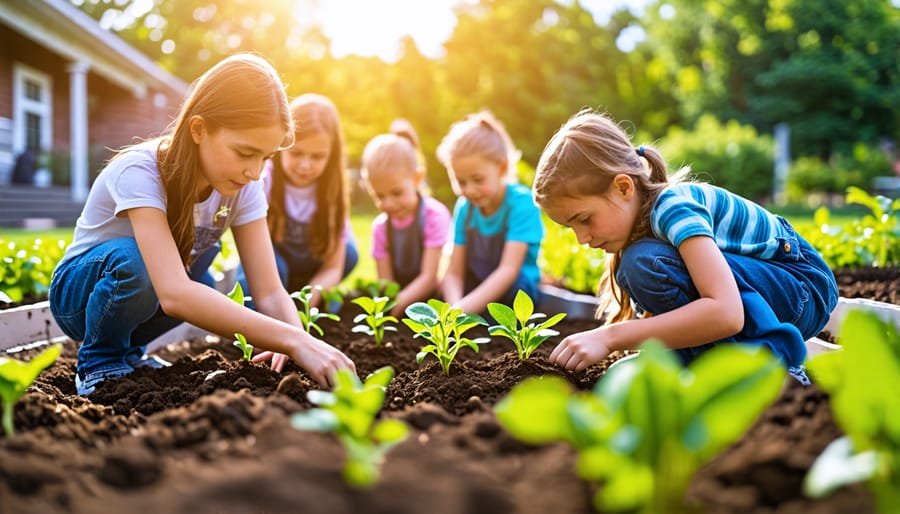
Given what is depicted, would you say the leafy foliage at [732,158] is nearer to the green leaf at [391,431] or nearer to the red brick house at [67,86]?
the red brick house at [67,86]

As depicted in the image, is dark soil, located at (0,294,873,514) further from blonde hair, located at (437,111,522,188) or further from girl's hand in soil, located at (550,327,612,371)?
blonde hair, located at (437,111,522,188)

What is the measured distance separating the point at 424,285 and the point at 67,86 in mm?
14123

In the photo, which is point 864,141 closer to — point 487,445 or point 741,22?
point 741,22

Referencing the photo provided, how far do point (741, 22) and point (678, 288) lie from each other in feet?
112

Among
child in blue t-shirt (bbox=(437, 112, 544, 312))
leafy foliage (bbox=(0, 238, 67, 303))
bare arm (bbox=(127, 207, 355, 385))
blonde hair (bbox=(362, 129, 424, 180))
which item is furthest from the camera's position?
blonde hair (bbox=(362, 129, 424, 180))

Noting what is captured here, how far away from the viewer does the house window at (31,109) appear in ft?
43.2

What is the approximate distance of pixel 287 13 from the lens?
130 feet

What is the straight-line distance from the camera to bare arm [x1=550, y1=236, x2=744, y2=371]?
2150mm

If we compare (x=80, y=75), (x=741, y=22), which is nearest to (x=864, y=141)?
(x=741, y=22)

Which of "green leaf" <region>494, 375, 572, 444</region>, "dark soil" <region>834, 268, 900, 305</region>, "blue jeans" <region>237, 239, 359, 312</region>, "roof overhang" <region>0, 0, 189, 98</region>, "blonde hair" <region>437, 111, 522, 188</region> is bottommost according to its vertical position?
"blue jeans" <region>237, 239, 359, 312</region>

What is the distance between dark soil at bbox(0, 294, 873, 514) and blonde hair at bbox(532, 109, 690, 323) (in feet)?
2.90

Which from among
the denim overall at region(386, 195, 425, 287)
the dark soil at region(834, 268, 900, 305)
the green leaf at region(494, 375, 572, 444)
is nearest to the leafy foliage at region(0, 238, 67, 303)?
the denim overall at region(386, 195, 425, 287)

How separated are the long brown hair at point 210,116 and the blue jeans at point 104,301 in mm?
211

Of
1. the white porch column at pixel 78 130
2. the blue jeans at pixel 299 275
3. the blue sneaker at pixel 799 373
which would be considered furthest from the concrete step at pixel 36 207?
the blue sneaker at pixel 799 373
